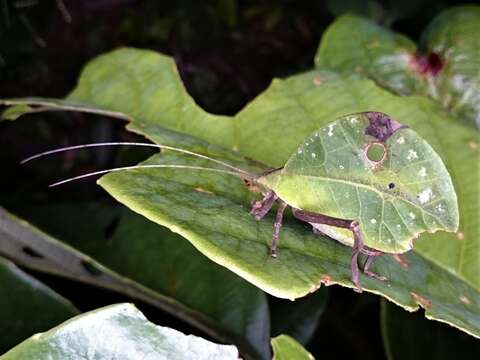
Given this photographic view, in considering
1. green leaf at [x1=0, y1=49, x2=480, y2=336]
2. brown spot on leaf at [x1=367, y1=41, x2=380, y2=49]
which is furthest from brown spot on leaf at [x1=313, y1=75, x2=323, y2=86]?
brown spot on leaf at [x1=367, y1=41, x2=380, y2=49]

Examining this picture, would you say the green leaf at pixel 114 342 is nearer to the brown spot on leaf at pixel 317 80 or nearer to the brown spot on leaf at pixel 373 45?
the brown spot on leaf at pixel 317 80

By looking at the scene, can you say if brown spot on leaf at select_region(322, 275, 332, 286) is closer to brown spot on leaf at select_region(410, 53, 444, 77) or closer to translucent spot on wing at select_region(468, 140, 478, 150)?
translucent spot on wing at select_region(468, 140, 478, 150)

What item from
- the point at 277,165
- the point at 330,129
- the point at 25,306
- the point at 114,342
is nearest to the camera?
the point at 114,342

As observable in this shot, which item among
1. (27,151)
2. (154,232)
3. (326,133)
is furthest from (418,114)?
(27,151)

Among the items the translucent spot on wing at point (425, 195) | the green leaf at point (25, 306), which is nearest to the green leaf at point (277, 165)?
the translucent spot on wing at point (425, 195)

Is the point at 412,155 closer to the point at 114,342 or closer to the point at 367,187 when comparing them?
the point at 367,187

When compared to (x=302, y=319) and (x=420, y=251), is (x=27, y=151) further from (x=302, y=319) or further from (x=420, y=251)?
(x=420, y=251)

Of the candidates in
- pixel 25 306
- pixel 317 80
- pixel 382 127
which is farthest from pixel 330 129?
pixel 25 306
